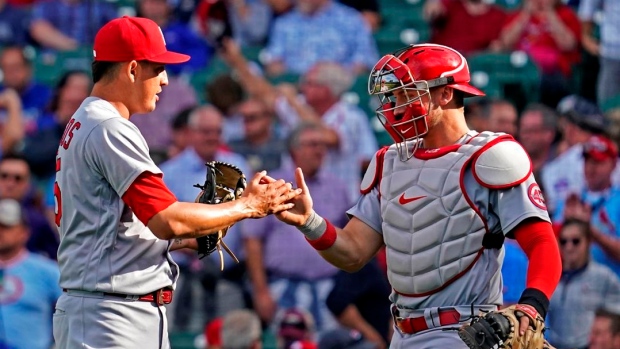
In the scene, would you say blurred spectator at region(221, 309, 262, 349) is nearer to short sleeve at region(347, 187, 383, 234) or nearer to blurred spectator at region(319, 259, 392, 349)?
blurred spectator at region(319, 259, 392, 349)

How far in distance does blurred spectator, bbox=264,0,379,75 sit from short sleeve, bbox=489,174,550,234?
18.1 feet

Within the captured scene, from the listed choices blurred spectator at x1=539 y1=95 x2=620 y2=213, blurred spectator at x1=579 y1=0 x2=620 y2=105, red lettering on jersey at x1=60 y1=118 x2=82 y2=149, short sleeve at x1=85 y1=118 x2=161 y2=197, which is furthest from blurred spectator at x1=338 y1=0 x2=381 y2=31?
short sleeve at x1=85 y1=118 x2=161 y2=197

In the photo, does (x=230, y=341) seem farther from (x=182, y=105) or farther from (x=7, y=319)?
(x=182, y=105)

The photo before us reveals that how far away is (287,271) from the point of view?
8.62 m

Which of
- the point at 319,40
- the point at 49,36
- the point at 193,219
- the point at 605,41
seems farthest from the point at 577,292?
the point at 49,36

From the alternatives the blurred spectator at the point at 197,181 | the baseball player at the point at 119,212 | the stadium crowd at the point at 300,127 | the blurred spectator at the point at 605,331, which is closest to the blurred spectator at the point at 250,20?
the stadium crowd at the point at 300,127

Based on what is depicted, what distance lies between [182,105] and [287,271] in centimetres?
188

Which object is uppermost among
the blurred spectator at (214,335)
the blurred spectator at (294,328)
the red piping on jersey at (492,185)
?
the red piping on jersey at (492,185)

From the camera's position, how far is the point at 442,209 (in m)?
4.27

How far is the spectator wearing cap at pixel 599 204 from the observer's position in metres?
8.09

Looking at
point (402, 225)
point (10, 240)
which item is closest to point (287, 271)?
point (10, 240)

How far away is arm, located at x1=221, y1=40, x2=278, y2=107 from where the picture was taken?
9445 mm

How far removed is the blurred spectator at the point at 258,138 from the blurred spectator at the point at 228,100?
7cm

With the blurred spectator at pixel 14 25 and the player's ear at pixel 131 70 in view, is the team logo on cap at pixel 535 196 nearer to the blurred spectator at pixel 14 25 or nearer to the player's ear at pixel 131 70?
the player's ear at pixel 131 70
